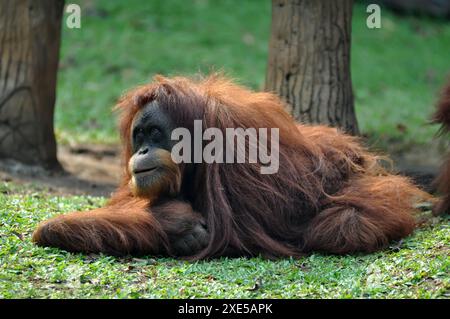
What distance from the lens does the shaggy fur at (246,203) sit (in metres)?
4.49

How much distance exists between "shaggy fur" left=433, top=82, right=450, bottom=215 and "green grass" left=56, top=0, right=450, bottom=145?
2684 millimetres

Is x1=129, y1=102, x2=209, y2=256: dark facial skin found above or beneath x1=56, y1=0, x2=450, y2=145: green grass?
beneath

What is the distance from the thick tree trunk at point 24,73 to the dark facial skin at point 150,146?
7.35 ft

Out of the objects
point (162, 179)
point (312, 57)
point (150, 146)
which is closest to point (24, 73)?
point (312, 57)

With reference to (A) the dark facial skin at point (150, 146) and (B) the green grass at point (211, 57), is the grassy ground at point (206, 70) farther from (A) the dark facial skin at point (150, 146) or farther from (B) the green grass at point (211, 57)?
(A) the dark facial skin at point (150, 146)

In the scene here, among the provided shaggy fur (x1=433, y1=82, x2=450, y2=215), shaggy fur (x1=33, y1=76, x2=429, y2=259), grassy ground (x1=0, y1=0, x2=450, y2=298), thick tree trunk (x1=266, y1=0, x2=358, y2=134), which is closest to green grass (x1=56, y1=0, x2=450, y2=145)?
grassy ground (x1=0, y1=0, x2=450, y2=298)

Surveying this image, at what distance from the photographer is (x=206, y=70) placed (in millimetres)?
10633

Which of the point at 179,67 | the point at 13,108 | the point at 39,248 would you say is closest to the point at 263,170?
the point at 39,248

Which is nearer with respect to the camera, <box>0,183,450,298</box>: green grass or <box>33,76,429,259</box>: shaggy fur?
<box>0,183,450,298</box>: green grass

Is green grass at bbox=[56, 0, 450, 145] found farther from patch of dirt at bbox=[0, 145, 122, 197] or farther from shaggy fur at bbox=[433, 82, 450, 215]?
shaggy fur at bbox=[433, 82, 450, 215]

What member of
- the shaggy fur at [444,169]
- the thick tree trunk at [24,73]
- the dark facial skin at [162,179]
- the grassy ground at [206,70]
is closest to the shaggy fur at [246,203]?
the dark facial skin at [162,179]

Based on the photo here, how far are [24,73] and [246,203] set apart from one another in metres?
2.90

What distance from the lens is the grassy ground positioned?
155 inches

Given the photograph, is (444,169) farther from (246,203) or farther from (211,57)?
(211,57)
